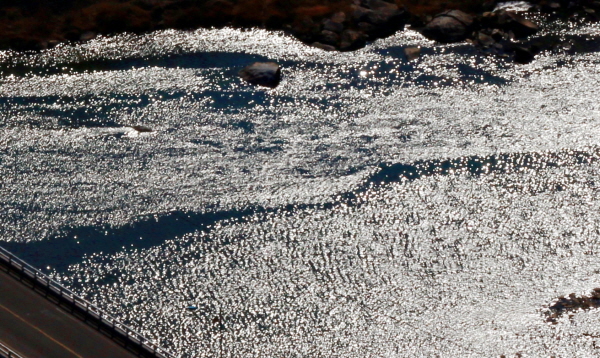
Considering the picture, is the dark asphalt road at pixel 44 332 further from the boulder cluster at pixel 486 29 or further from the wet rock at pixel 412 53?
the boulder cluster at pixel 486 29

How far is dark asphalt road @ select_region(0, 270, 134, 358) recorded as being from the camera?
3791 centimetres

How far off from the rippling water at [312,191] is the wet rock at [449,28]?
1312 mm

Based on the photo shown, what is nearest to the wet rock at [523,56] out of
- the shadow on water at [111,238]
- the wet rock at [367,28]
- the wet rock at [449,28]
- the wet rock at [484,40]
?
the wet rock at [484,40]

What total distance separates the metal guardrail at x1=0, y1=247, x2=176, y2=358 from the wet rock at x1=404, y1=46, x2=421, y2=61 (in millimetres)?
40163

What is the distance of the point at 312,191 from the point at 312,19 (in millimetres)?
27963

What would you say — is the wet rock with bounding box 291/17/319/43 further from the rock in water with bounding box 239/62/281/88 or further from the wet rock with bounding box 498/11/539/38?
the wet rock with bounding box 498/11/539/38

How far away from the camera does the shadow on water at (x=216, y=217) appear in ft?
164

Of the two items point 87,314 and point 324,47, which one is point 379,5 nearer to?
point 324,47

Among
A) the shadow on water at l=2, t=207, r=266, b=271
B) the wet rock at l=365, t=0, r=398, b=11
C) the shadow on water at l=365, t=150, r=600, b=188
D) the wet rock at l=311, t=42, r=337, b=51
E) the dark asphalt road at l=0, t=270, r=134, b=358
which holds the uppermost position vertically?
the wet rock at l=365, t=0, r=398, b=11

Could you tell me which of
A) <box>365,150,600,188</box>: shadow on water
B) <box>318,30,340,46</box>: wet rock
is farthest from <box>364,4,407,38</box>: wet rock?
<box>365,150,600,188</box>: shadow on water

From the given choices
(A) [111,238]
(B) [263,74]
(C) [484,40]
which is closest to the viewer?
(A) [111,238]

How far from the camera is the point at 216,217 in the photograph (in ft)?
174

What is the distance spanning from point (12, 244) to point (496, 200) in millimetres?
32623

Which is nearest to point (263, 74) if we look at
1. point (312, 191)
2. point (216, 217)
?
point (312, 191)
